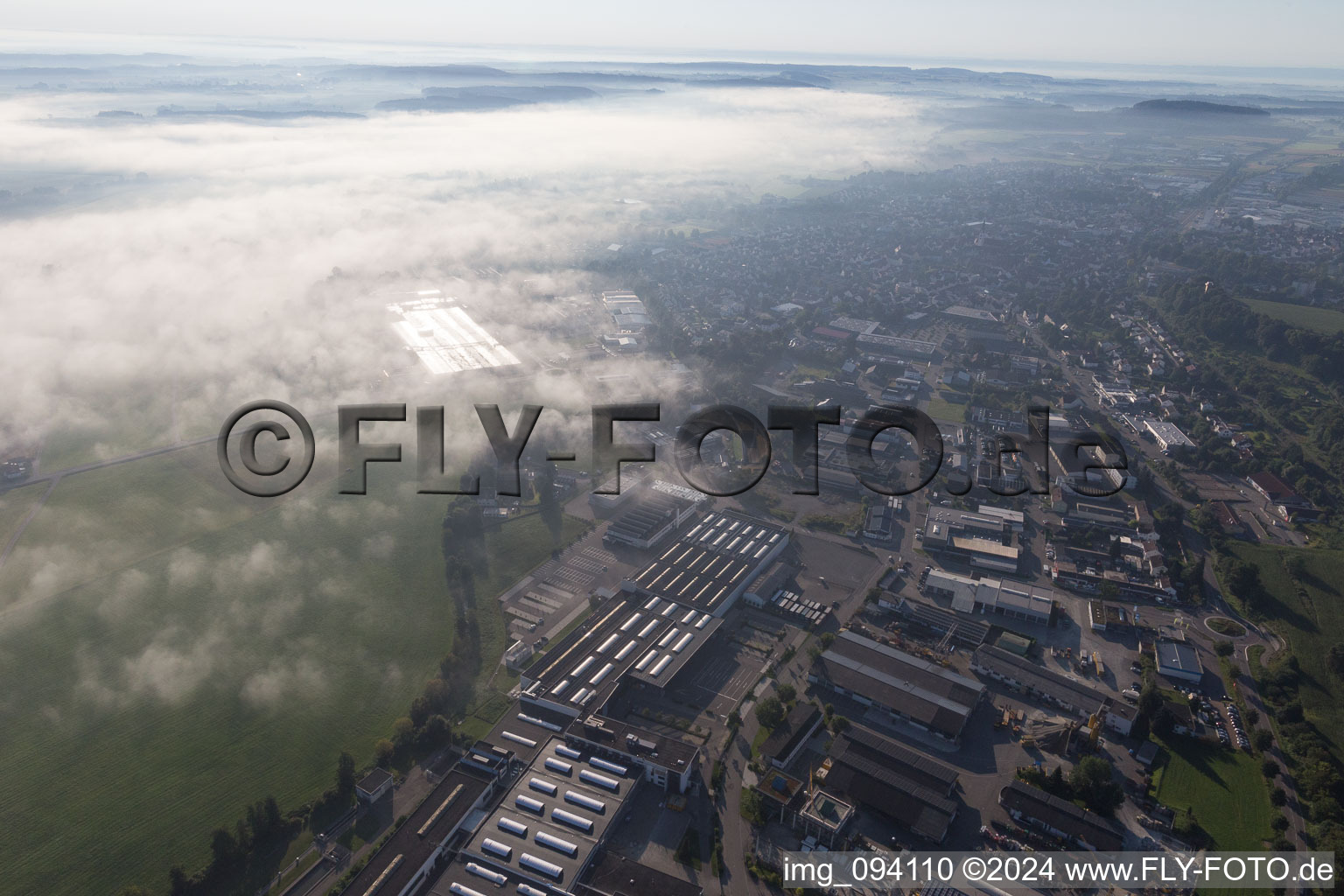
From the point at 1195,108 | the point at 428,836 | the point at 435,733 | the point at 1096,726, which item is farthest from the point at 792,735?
the point at 1195,108

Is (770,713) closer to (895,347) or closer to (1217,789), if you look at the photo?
(1217,789)

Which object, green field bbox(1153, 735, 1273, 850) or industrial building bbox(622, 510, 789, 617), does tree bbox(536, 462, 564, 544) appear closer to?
industrial building bbox(622, 510, 789, 617)

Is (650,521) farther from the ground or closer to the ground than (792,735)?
farther from the ground

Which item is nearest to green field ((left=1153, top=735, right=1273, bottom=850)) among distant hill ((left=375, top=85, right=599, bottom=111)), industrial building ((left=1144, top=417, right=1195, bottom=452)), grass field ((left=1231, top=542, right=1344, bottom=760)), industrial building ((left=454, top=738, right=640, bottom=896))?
grass field ((left=1231, top=542, right=1344, bottom=760))

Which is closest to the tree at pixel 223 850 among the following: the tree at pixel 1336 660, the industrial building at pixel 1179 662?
the industrial building at pixel 1179 662

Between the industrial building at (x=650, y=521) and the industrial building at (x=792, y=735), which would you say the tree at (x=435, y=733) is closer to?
the industrial building at (x=792, y=735)

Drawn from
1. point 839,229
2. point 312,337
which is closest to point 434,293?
point 312,337

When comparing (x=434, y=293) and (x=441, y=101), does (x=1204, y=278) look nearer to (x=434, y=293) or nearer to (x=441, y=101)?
(x=434, y=293)
